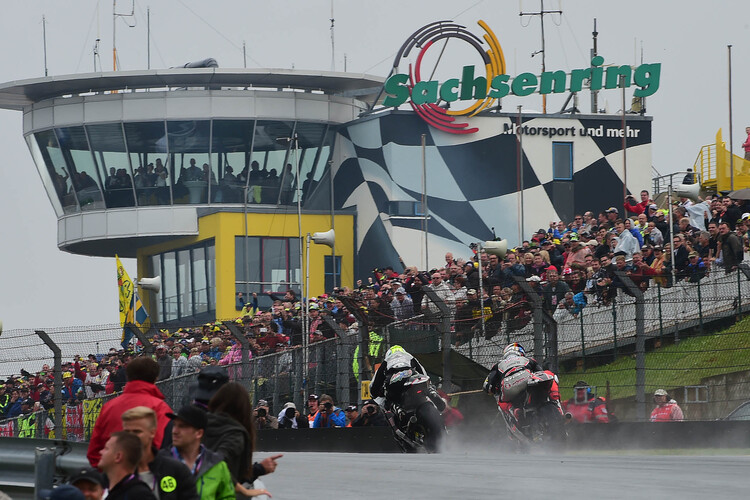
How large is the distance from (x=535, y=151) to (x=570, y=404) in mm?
32572

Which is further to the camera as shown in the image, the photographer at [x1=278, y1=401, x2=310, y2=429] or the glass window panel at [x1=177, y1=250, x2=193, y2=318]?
the glass window panel at [x1=177, y1=250, x2=193, y2=318]

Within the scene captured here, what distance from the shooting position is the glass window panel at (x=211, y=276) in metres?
49.8

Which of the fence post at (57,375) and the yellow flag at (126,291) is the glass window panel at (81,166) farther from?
the fence post at (57,375)

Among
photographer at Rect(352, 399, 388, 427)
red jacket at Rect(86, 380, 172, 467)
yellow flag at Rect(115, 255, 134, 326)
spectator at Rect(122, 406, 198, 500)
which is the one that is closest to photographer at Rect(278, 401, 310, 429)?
photographer at Rect(352, 399, 388, 427)

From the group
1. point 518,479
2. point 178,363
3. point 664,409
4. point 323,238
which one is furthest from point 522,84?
point 518,479

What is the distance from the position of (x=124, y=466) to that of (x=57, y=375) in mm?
15426

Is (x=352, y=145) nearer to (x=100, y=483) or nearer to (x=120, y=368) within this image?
(x=120, y=368)

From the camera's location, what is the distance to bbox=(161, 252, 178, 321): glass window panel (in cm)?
5178

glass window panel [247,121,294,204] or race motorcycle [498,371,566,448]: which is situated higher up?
glass window panel [247,121,294,204]

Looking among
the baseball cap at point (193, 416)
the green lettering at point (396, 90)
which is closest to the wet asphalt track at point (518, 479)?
the baseball cap at point (193, 416)

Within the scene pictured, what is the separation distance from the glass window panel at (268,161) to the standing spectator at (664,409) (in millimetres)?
33947

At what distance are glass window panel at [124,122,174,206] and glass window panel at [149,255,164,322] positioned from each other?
3679 millimetres

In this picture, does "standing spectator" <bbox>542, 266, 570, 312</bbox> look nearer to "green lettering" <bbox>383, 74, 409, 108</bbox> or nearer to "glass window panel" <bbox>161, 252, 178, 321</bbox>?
"green lettering" <bbox>383, 74, 409, 108</bbox>

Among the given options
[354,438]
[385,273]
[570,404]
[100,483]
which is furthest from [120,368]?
[100,483]
